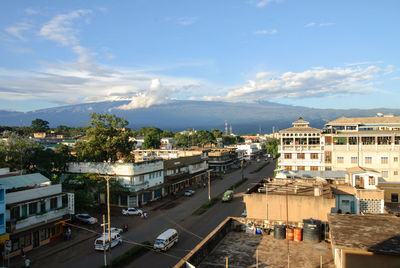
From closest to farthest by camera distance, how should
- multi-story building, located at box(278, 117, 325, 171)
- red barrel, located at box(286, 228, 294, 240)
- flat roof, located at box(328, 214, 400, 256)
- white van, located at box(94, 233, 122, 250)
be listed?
flat roof, located at box(328, 214, 400, 256), red barrel, located at box(286, 228, 294, 240), white van, located at box(94, 233, 122, 250), multi-story building, located at box(278, 117, 325, 171)

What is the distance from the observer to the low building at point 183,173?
49312mm

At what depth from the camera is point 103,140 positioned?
42.3m

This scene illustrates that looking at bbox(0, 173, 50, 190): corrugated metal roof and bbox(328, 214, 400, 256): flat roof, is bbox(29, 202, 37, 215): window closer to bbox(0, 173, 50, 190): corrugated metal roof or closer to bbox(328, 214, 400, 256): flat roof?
bbox(0, 173, 50, 190): corrugated metal roof

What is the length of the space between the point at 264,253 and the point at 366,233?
155 inches

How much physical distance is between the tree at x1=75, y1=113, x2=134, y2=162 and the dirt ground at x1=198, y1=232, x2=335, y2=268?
31553 millimetres

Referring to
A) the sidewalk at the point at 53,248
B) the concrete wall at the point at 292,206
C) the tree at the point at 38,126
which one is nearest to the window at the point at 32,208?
the sidewalk at the point at 53,248

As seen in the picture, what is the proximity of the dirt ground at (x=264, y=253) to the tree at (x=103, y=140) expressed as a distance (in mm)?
31553

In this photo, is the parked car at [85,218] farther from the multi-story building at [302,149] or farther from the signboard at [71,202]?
the multi-story building at [302,149]

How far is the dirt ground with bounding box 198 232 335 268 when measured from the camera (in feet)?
37.2

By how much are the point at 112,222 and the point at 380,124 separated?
146ft

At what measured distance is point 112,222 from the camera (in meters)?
33.2

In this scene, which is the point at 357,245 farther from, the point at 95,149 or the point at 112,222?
the point at 95,149

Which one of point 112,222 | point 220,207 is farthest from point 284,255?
point 220,207

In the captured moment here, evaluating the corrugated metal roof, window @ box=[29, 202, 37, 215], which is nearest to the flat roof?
window @ box=[29, 202, 37, 215]
